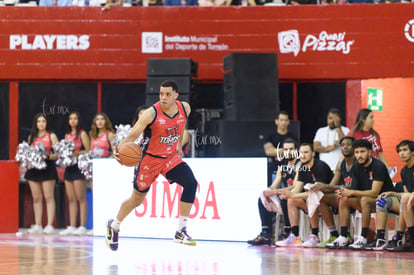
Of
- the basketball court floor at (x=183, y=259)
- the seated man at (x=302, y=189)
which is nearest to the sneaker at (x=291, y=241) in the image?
the seated man at (x=302, y=189)

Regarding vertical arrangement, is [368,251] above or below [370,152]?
below

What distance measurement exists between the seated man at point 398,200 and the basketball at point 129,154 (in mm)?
3814

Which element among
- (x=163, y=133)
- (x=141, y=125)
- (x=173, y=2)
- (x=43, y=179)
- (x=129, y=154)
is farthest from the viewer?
(x=173, y=2)

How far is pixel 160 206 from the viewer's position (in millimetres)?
14742

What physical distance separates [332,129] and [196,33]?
3.74 metres

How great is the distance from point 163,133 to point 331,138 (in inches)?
200

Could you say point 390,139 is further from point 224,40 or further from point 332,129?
point 224,40

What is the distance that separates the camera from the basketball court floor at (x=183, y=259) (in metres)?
9.99

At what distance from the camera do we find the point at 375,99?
57.8 feet

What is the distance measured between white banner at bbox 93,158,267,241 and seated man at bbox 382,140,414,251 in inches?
84.5

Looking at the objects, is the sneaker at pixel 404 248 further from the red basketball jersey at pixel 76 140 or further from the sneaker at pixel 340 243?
the red basketball jersey at pixel 76 140

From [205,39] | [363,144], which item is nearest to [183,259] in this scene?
[363,144]

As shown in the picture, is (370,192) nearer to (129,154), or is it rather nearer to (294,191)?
(294,191)

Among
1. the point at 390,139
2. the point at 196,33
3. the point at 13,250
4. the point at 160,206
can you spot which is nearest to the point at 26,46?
the point at 196,33
